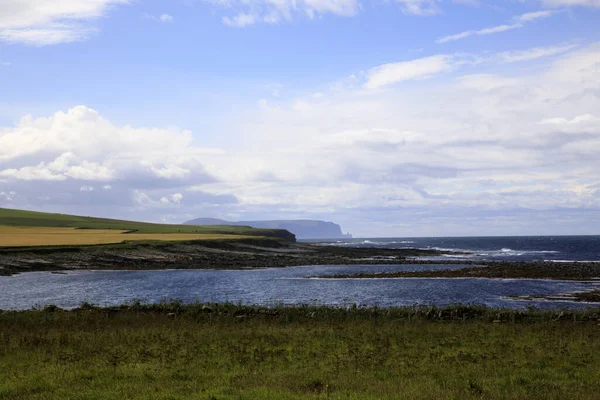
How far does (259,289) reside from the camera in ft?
197

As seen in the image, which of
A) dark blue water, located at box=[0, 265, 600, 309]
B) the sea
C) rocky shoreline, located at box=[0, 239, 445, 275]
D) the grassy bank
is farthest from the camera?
rocky shoreline, located at box=[0, 239, 445, 275]

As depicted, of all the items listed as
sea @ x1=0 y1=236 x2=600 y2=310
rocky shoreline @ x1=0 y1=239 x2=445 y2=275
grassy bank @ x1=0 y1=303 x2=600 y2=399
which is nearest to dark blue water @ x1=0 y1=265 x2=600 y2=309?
sea @ x1=0 y1=236 x2=600 y2=310

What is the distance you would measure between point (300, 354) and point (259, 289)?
131 ft

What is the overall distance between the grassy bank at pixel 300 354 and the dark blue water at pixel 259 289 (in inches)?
480

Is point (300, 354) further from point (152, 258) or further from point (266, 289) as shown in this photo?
point (152, 258)

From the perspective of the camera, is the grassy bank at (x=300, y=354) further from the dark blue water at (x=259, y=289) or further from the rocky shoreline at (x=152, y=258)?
the rocky shoreline at (x=152, y=258)

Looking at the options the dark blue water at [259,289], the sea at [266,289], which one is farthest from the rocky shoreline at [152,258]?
the dark blue water at [259,289]

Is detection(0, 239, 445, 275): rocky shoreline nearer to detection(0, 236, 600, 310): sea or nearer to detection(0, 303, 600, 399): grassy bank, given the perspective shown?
detection(0, 236, 600, 310): sea

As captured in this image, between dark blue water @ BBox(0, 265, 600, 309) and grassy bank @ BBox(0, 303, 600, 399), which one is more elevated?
grassy bank @ BBox(0, 303, 600, 399)

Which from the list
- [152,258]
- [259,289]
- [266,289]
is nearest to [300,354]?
[266,289]

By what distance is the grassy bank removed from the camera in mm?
15148

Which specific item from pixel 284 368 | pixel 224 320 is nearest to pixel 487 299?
pixel 224 320

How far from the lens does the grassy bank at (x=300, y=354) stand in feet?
49.7

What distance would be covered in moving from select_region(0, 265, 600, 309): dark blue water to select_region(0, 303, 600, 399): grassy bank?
40.0 feet
